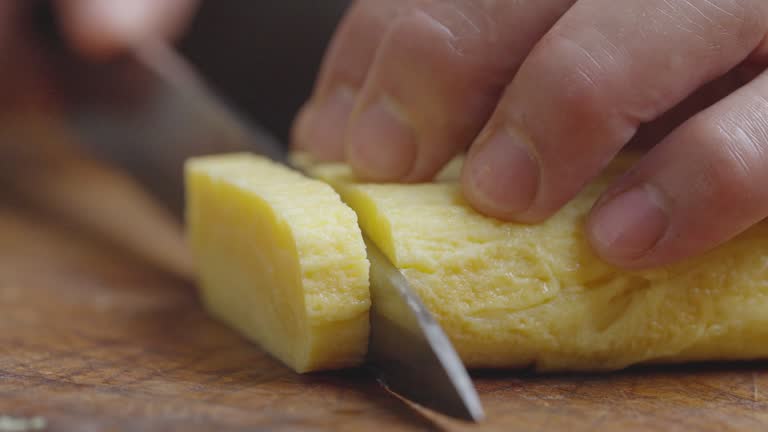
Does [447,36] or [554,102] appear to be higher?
[447,36]

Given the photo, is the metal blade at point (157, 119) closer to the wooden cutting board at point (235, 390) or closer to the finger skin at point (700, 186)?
the wooden cutting board at point (235, 390)

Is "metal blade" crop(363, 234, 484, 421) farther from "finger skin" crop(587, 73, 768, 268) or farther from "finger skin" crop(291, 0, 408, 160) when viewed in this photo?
"finger skin" crop(291, 0, 408, 160)

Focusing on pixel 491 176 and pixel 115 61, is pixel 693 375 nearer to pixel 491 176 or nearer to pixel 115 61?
pixel 491 176

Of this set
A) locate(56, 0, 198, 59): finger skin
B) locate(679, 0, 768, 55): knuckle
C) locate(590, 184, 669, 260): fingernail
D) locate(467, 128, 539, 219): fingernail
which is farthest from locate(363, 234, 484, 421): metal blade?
locate(56, 0, 198, 59): finger skin

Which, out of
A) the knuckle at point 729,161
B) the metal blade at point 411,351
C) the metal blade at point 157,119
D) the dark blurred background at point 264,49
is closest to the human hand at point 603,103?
the knuckle at point 729,161

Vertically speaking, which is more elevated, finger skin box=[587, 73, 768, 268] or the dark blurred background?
the dark blurred background

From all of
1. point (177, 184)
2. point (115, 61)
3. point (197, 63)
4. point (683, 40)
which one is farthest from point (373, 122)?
point (197, 63)
